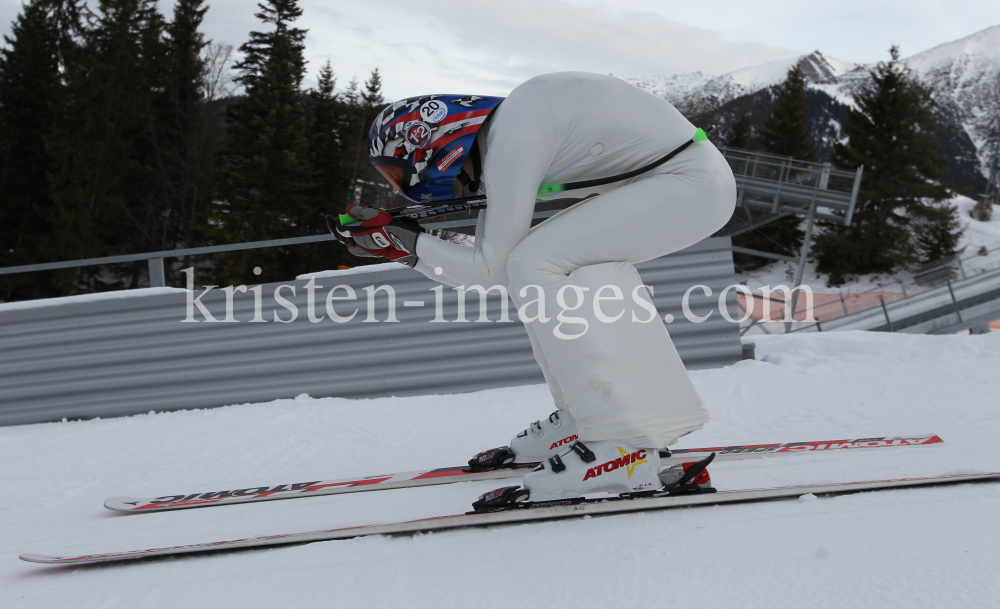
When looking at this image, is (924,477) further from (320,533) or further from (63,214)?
(63,214)

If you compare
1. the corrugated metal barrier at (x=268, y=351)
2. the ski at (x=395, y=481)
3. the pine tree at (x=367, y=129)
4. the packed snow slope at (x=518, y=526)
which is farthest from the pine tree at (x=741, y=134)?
the ski at (x=395, y=481)

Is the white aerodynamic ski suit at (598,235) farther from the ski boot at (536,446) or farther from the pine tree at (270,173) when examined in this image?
Result: the pine tree at (270,173)

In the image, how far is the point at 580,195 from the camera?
2.05 metres

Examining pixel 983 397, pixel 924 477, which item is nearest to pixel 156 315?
pixel 924 477

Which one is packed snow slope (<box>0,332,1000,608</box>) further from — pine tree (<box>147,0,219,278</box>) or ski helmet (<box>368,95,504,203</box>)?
pine tree (<box>147,0,219,278</box>)

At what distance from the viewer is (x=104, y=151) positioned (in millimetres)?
25297

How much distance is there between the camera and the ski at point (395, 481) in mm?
2129

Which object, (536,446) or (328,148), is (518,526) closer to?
(536,446)

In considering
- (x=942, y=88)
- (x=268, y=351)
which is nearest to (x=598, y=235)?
(x=268, y=351)

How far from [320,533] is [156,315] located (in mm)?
3435

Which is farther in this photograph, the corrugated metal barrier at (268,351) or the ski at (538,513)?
the corrugated metal barrier at (268,351)

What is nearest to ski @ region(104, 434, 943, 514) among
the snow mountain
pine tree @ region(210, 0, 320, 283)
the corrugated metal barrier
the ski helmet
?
the ski helmet

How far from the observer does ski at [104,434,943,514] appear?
83.8 inches

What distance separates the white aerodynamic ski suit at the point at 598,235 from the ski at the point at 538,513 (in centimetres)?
19
